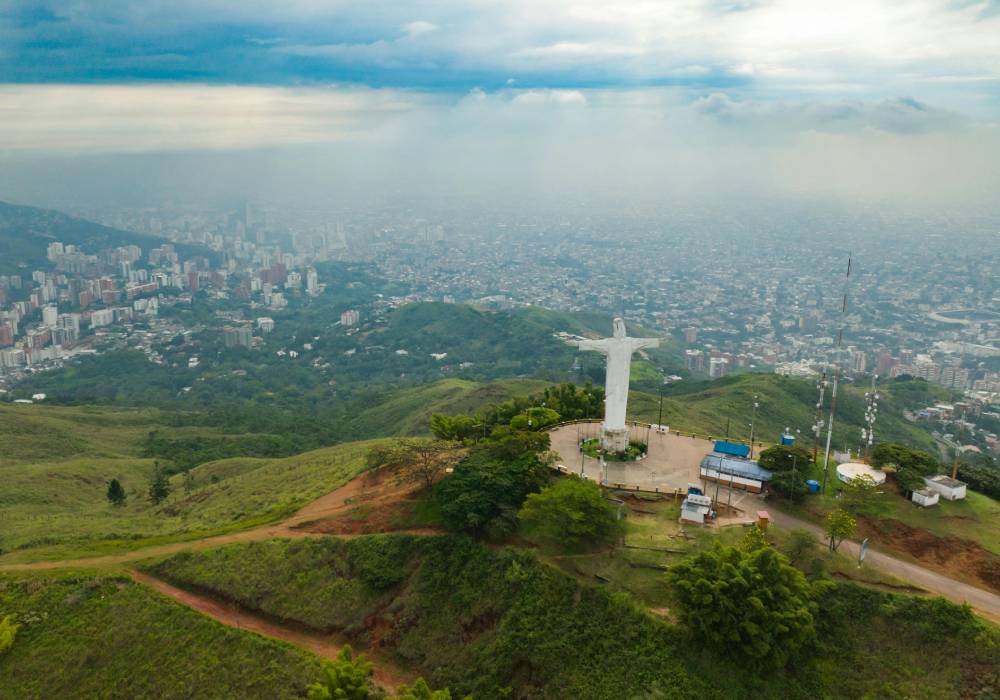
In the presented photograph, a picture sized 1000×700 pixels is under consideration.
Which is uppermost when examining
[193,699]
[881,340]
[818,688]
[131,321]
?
[818,688]

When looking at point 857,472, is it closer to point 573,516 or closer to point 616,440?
point 616,440

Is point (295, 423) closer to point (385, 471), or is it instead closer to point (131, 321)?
point (385, 471)

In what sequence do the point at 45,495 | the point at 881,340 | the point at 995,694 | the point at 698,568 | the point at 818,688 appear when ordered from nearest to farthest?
the point at 995,694, the point at 818,688, the point at 698,568, the point at 45,495, the point at 881,340

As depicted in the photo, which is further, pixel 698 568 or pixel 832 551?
pixel 832 551

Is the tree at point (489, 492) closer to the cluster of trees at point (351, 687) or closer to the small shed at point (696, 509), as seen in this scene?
the small shed at point (696, 509)

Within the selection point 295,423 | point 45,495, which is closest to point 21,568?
point 45,495

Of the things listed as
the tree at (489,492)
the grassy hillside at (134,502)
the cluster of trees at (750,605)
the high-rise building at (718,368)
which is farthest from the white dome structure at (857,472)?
the high-rise building at (718,368)
